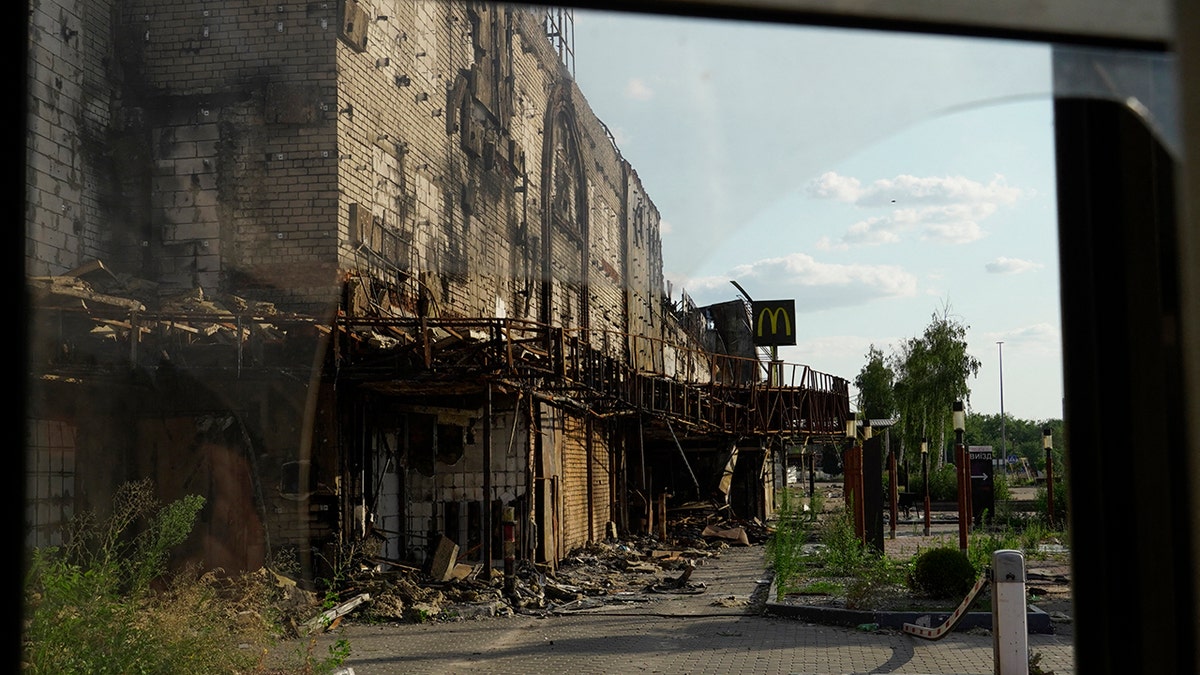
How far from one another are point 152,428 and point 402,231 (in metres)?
4.08

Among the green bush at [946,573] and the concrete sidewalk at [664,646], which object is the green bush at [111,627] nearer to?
the concrete sidewalk at [664,646]

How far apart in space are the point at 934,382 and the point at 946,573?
39.2 meters

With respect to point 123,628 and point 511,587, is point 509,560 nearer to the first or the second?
point 511,587

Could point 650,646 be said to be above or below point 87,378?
below

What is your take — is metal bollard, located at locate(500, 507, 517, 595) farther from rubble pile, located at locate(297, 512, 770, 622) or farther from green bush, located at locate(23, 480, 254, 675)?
green bush, located at locate(23, 480, 254, 675)

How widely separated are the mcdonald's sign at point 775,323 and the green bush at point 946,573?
10.0m

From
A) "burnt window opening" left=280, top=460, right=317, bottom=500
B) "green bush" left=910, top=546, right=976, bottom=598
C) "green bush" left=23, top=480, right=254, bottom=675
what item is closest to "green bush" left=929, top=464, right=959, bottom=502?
"green bush" left=910, top=546, right=976, bottom=598

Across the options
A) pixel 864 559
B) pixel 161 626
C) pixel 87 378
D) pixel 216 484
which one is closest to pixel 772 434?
pixel 864 559

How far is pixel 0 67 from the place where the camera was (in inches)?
54.0

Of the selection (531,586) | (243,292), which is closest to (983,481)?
(531,586)

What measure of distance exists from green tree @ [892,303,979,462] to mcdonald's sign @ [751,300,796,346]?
22.8m

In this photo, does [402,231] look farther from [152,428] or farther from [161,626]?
[161,626]

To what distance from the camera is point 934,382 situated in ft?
166

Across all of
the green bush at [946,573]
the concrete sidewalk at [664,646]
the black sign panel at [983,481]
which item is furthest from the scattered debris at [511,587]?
the black sign panel at [983,481]
